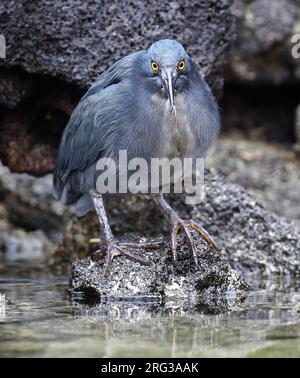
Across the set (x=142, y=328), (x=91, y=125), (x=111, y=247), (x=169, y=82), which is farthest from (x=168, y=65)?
(x=142, y=328)

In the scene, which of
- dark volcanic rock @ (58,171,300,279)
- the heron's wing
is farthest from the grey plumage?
dark volcanic rock @ (58,171,300,279)

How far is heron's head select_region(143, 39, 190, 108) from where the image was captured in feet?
15.0

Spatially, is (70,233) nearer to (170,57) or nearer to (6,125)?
(6,125)

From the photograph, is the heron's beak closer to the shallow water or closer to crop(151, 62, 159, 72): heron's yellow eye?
crop(151, 62, 159, 72): heron's yellow eye

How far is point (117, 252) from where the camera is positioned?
4.82 m

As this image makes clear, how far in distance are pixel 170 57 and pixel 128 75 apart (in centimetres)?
48

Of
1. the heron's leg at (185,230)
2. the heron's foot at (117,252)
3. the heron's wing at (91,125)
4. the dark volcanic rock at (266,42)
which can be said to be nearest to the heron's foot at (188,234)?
the heron's leg at (185,230)

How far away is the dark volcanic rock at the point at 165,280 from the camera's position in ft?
15.3

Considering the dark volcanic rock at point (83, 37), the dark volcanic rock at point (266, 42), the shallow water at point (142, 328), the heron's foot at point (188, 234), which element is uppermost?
the dark volcanic rock at point (266, 42)

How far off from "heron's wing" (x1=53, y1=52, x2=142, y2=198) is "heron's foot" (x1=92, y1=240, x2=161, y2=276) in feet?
2.11

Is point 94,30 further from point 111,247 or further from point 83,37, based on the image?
point 111,247

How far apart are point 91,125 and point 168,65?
85 centimetres

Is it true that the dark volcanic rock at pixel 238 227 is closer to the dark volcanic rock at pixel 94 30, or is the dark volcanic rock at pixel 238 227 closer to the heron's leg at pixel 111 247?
the heron's leg at pixel 111 247

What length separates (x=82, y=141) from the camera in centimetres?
526
